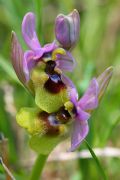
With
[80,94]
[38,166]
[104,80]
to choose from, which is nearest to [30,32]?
[104,80]

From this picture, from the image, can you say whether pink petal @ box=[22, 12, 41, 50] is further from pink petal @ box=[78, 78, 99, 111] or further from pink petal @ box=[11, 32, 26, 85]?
pink petal @ box=[78, 78, 99, 111]

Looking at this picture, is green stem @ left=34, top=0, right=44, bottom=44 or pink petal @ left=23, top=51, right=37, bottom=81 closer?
pink petal @ left=23, top=51, right=37, bottom=81

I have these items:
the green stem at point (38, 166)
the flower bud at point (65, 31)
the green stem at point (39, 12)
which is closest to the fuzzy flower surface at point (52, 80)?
the flower bud at point (65, 31)

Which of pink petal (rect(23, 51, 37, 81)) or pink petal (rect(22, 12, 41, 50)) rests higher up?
pink petal (rect(22, 12, 41, 50))

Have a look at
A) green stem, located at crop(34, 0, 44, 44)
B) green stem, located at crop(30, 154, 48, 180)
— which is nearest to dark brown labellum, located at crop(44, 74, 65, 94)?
green stem, located at crop(30, 154, 48, 180)

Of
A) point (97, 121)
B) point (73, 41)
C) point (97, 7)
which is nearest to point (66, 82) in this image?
point (73, 41)

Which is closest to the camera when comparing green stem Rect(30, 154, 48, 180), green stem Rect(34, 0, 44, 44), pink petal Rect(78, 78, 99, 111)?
pink petal Rect(78, 78, 99, 111)

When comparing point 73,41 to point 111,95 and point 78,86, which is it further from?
point 111,95
